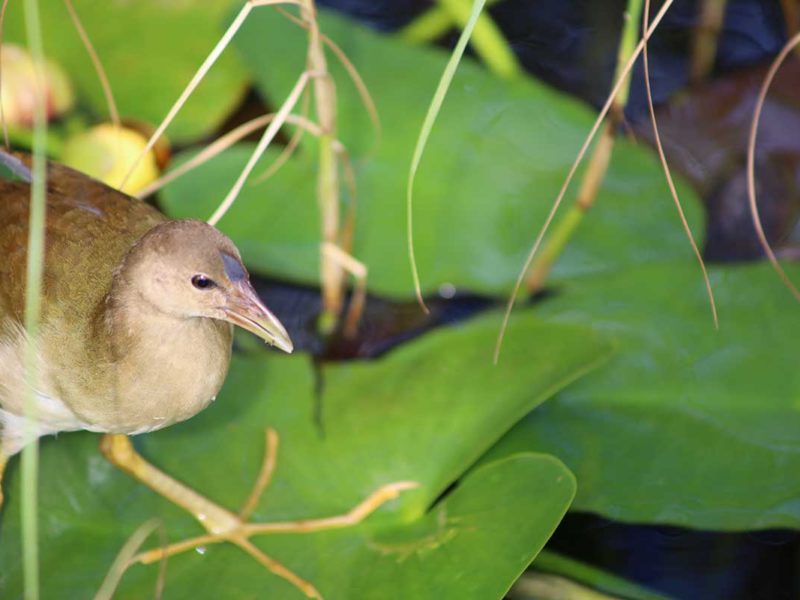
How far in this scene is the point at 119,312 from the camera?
1600 mm

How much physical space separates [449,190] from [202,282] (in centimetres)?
88

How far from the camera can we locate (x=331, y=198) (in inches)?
80.4

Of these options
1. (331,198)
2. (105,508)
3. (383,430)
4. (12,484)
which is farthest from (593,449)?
(12,484)

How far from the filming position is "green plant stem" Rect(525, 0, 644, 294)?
6.05 feet

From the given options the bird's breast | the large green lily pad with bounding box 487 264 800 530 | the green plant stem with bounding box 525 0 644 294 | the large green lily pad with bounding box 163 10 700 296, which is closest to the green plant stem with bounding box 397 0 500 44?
the large green lily pad with bounding box 163 10 700 296

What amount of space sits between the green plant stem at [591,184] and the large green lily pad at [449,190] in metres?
0.04

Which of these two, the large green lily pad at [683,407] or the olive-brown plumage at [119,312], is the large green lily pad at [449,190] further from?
the olive-brown plumage at [119,312]

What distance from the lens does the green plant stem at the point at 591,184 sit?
1844mm

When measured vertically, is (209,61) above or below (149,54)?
above

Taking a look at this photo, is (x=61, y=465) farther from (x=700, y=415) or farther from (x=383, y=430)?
(x=700, y=415)

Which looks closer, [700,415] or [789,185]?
[700,415]

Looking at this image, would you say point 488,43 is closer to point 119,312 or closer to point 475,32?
point 475,32

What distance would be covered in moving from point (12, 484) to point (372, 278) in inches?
32.5

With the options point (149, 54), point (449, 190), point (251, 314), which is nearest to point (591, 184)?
point (449, 190)
